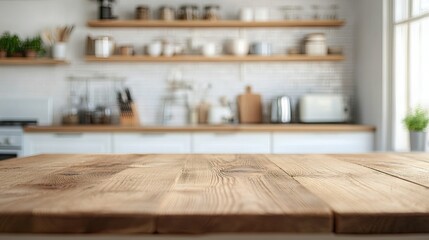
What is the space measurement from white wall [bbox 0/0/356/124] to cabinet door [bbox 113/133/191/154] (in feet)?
2.37

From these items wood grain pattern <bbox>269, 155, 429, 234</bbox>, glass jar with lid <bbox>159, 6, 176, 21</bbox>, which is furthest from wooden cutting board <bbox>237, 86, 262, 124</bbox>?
wood grain pattern <bbox>269, 155, 429, 234</bbox>

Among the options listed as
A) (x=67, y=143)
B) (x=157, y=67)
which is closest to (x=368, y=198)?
(x=67, y=143)

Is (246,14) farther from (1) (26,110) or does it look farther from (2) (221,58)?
(1) (26,110)

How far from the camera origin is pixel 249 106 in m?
4.68

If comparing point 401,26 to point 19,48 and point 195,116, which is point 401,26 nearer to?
point 195,116

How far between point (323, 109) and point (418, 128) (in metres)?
1.06

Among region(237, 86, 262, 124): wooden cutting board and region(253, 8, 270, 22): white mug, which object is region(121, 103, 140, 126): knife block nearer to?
region(237, 86, 262, 124): wooden cutting board

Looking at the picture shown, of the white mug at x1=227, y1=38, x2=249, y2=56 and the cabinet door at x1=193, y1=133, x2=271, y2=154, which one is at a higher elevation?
the white mug at x1=227, y1=38, x2=249, y2=56

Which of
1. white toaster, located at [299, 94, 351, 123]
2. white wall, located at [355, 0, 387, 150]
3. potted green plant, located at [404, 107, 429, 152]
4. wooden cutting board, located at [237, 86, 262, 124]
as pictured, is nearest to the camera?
potted green plant, located at [404, 107, 429, 152]

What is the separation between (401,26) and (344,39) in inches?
37.0

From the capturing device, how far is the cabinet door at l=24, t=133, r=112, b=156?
158 inches

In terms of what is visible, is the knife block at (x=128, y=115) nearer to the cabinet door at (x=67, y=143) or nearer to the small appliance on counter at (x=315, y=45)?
the cabinet door at (x=67, y=143)

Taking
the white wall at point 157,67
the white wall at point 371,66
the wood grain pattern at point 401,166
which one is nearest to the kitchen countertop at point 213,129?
the white wall at point 371,66

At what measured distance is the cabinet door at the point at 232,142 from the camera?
4.00 m
